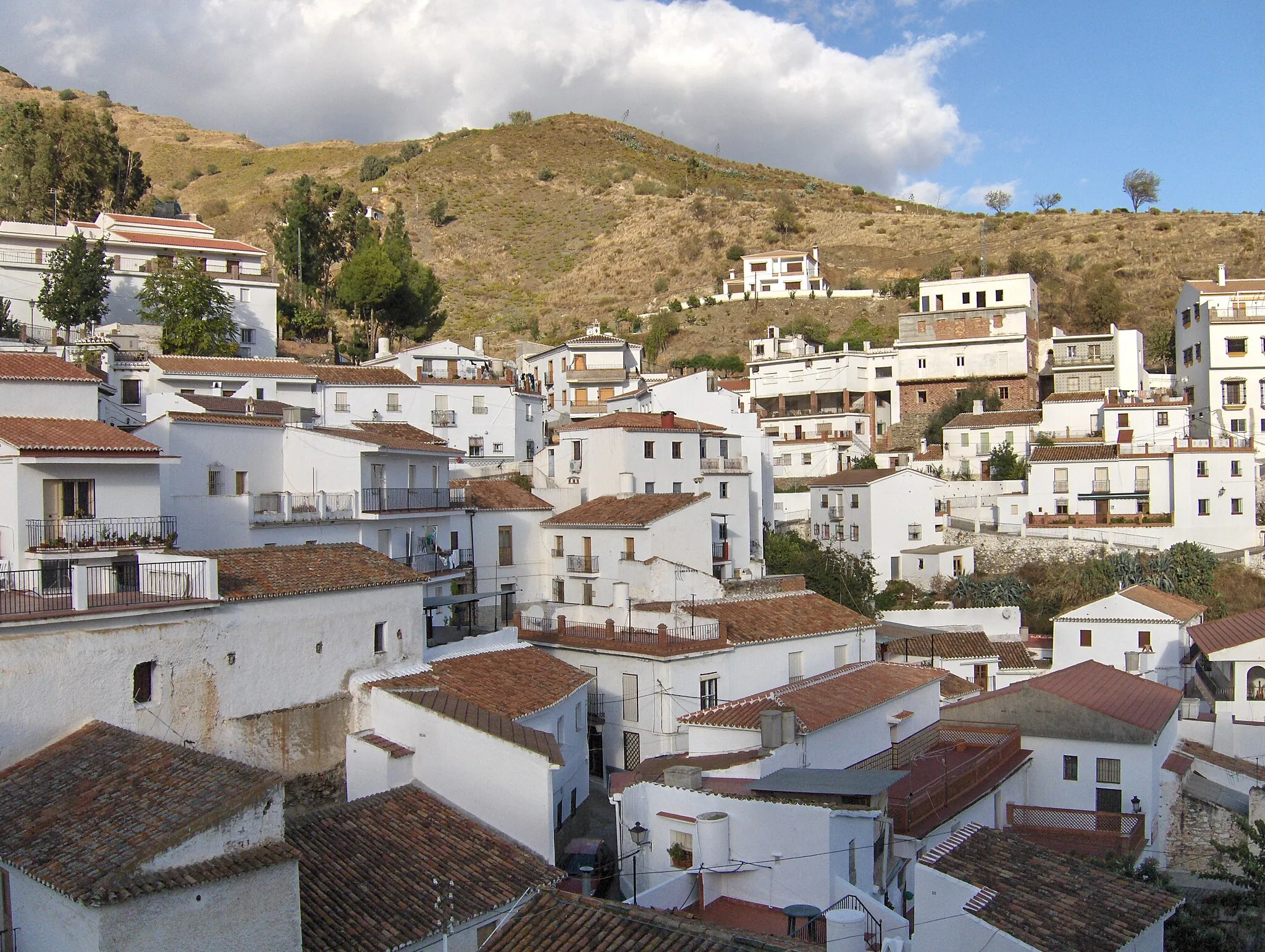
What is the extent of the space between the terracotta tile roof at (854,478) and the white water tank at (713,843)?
30807 millimetres

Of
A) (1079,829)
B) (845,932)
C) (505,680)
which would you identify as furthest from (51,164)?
(845,932)

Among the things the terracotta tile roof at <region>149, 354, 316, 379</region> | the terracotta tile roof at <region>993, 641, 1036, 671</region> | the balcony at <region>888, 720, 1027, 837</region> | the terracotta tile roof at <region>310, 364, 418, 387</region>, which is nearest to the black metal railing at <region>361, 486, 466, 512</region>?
the terracotta tile roof at <region>149, 354, 316, 379</region>

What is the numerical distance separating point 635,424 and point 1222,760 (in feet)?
68.2

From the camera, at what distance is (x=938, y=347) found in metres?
60.9

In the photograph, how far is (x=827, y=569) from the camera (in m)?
41.0

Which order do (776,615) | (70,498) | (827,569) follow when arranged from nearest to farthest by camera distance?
(70,498) → (776,615) → (827,569)

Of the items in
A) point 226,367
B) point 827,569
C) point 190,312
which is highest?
point 190,312

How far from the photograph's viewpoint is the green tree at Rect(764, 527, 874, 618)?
40.3 m

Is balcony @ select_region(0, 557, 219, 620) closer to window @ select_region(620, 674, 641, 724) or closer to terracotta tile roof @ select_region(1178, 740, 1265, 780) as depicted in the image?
window @ select_region(620, 674, 641, 724)

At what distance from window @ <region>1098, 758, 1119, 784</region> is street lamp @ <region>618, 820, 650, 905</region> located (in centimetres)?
1257

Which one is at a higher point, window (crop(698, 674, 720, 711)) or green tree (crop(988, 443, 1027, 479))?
green tree (crop(988, 443, 1027, 479))

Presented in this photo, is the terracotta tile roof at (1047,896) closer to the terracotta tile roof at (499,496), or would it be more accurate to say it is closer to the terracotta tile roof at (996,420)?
the terracotta tile roof at (499,496)

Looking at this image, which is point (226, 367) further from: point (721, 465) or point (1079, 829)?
point (1079, 829)

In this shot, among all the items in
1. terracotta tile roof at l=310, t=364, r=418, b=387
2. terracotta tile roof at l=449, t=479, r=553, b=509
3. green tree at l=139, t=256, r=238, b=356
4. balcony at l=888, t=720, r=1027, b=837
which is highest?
green tree at l=139, t=256, r=238, b=356
